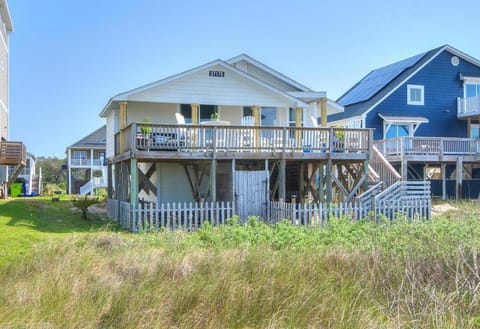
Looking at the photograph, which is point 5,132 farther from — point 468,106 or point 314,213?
point 468,106

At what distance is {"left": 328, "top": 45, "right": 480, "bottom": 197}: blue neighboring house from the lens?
1136 inches

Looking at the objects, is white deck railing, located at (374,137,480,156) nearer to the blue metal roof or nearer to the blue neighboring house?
the blue neighboring house

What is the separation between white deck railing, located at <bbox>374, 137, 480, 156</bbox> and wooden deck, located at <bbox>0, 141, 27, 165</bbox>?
18.3 metres

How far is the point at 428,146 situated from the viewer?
2545 centimetres

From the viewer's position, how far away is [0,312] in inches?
220

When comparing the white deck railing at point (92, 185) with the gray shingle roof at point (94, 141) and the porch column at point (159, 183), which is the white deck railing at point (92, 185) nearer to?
the gray shingle roof at point (94, 141)

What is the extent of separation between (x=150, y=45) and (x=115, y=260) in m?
15.8

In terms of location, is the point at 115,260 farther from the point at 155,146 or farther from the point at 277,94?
the point at 277,94

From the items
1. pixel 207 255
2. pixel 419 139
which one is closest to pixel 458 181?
pixel 419 139

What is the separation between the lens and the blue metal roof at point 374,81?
30047 mm

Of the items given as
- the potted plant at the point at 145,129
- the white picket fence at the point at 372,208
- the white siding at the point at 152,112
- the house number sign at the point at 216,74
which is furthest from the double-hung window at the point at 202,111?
the white picket fence at the point at 372,208

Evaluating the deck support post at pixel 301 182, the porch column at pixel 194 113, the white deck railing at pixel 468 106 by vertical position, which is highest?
the white deck railing at pixel 468 106

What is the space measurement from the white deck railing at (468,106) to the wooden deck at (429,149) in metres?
3.52

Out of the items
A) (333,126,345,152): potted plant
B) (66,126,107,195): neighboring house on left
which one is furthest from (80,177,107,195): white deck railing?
(333,126,345,152): potted plant
